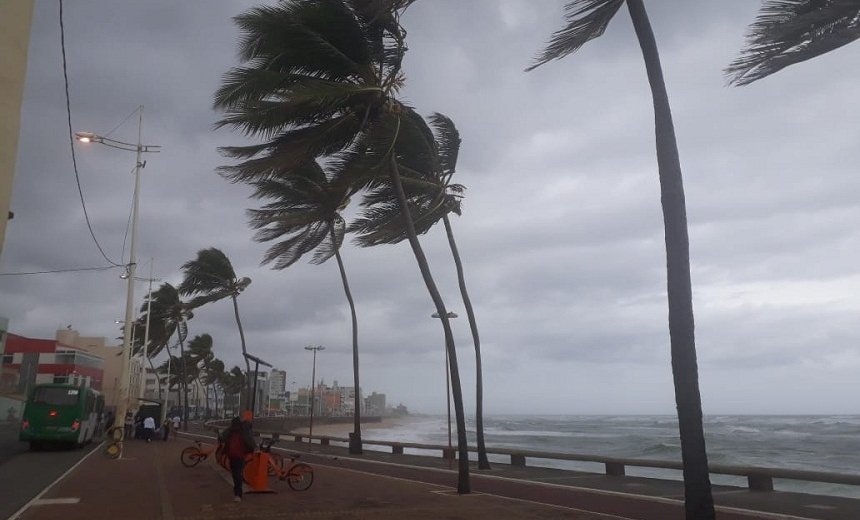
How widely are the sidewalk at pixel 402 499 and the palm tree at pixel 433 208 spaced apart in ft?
13.4

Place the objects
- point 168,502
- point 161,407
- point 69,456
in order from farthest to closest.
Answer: point 161,407 < point 69,456 < point 168,502

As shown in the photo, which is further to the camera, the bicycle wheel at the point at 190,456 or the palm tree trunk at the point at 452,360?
the bicycle wheel at the point at 190,456

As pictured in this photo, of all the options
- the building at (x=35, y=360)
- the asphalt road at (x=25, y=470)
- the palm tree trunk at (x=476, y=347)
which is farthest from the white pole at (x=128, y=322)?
the building at (x=35, y=360)

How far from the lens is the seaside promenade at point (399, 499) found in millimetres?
9398

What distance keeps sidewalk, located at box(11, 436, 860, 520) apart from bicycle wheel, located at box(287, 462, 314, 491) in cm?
18

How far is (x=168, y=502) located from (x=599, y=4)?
9794 millimetres

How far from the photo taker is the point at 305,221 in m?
22.9

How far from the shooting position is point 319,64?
42.5 feet

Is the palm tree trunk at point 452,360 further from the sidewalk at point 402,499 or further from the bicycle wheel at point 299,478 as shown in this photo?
the bicycle wheel at point 299,478

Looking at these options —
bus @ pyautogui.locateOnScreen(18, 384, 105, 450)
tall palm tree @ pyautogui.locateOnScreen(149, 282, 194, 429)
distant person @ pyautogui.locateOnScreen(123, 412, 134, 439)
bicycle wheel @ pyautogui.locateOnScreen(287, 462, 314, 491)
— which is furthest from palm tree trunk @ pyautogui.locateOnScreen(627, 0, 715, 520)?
tall palm tree @ pyautogui.locateOnScreen(149, 282, 194, 429)

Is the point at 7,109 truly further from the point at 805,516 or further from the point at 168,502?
the point at 805,516

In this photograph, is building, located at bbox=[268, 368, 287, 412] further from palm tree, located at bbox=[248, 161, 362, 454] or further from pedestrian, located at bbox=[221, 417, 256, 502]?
pedestrian, located at bbox=[221, 417, 256, 502]

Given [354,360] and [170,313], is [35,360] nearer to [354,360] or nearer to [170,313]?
[170,313]

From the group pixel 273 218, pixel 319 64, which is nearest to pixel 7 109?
pixel 319 64
